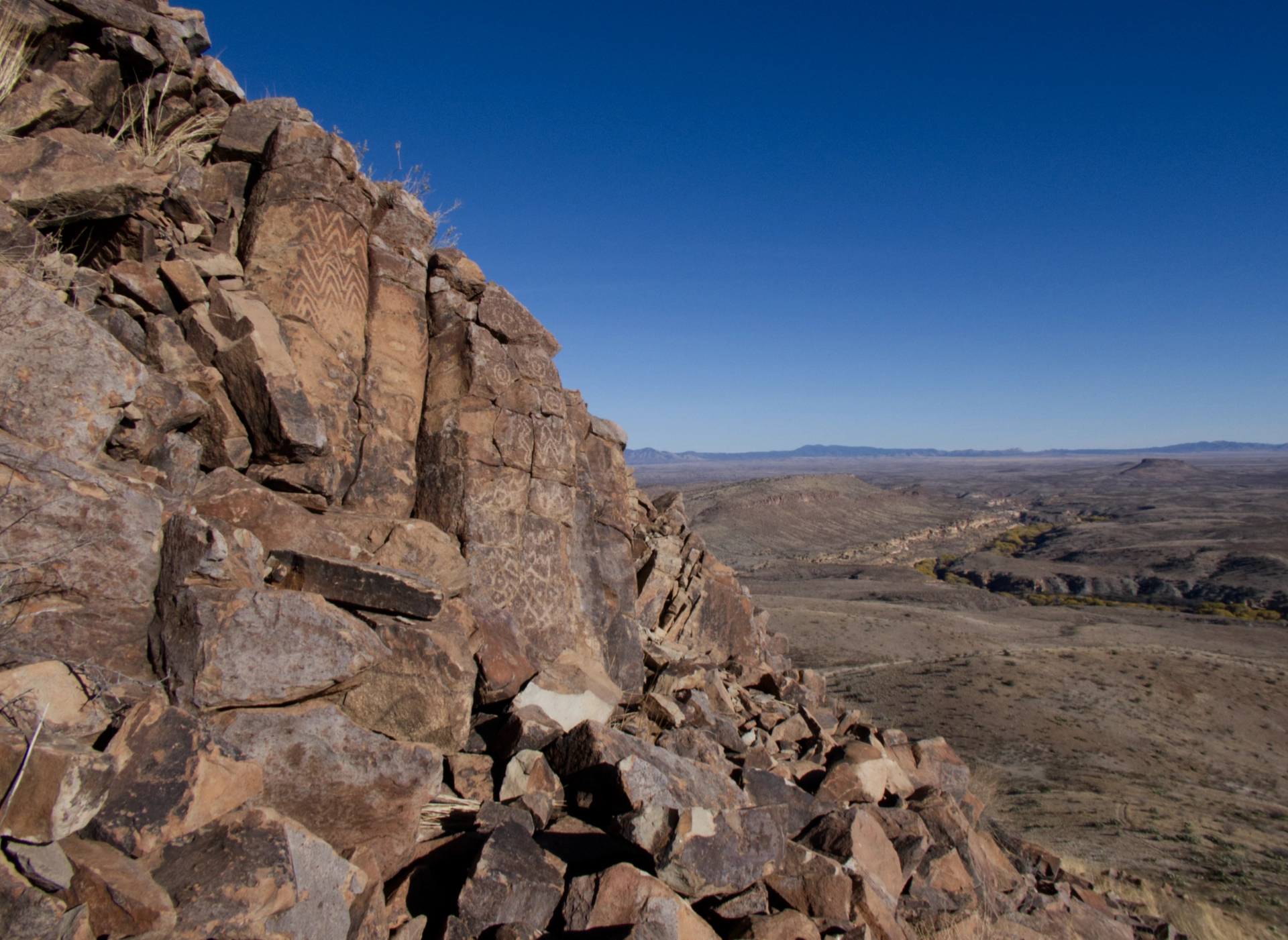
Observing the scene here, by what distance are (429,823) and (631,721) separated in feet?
10.7

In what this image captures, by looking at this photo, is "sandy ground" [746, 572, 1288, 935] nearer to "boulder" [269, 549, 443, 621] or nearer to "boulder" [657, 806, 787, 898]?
"boulder" [657, 806, 787, 898]

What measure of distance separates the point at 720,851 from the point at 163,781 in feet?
12.5

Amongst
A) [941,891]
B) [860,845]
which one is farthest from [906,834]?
[860,845]

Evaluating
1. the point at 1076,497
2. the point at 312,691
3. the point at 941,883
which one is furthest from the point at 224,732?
the point at 1076,497

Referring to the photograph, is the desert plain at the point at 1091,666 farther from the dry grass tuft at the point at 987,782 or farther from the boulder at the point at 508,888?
the boulder at the point at 508,888

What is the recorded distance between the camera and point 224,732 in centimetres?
462

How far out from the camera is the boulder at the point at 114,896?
126 inches

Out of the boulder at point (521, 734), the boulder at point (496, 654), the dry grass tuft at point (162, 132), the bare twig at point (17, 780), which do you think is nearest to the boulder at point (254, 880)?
the bare twig at point (17, 780)

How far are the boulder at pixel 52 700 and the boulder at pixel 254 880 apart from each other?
2.85 feet

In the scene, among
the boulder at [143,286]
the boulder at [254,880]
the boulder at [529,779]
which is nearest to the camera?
the boulder at [254,880]

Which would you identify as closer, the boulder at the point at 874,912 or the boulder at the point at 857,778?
the boulder at the point at 874,912

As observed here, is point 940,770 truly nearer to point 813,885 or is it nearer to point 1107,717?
point 813,885

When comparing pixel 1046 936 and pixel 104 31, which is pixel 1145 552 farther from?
pixel 104 31

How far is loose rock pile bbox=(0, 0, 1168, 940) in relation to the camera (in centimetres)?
392
